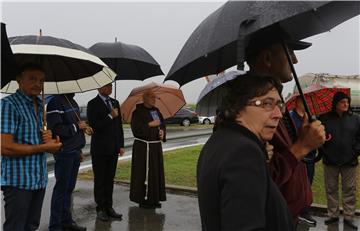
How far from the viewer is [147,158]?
22.6 ft

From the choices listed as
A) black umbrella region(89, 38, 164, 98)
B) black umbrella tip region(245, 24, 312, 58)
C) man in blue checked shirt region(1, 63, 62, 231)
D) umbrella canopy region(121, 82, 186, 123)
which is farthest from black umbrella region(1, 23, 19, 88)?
umbrella canopy region(121, 82, 186, 123)

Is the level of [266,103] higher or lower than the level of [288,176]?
higher

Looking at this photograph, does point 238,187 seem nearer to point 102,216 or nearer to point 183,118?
point 102,216

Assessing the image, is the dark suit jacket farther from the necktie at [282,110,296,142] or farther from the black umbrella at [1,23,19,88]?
the necktie at [282,110,296,142]

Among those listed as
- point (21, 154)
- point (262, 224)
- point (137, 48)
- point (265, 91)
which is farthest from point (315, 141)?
point (137, 48)

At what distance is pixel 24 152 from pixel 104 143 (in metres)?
2.41

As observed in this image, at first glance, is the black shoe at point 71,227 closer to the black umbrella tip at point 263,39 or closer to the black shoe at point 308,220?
the black shoe at point 308,220

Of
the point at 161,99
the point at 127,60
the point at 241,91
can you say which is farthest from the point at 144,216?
the point at 241,91

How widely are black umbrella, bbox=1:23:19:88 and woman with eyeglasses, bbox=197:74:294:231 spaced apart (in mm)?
1531

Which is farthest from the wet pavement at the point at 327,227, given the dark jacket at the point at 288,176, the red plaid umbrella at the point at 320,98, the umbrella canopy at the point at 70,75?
the dark jacket at the point at 288,176

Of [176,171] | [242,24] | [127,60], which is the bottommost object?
[176,171]

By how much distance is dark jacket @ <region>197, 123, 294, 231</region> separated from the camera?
1.56 meters

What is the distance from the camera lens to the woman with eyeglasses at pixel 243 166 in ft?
5.13

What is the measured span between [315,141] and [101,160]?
441 centimetres
